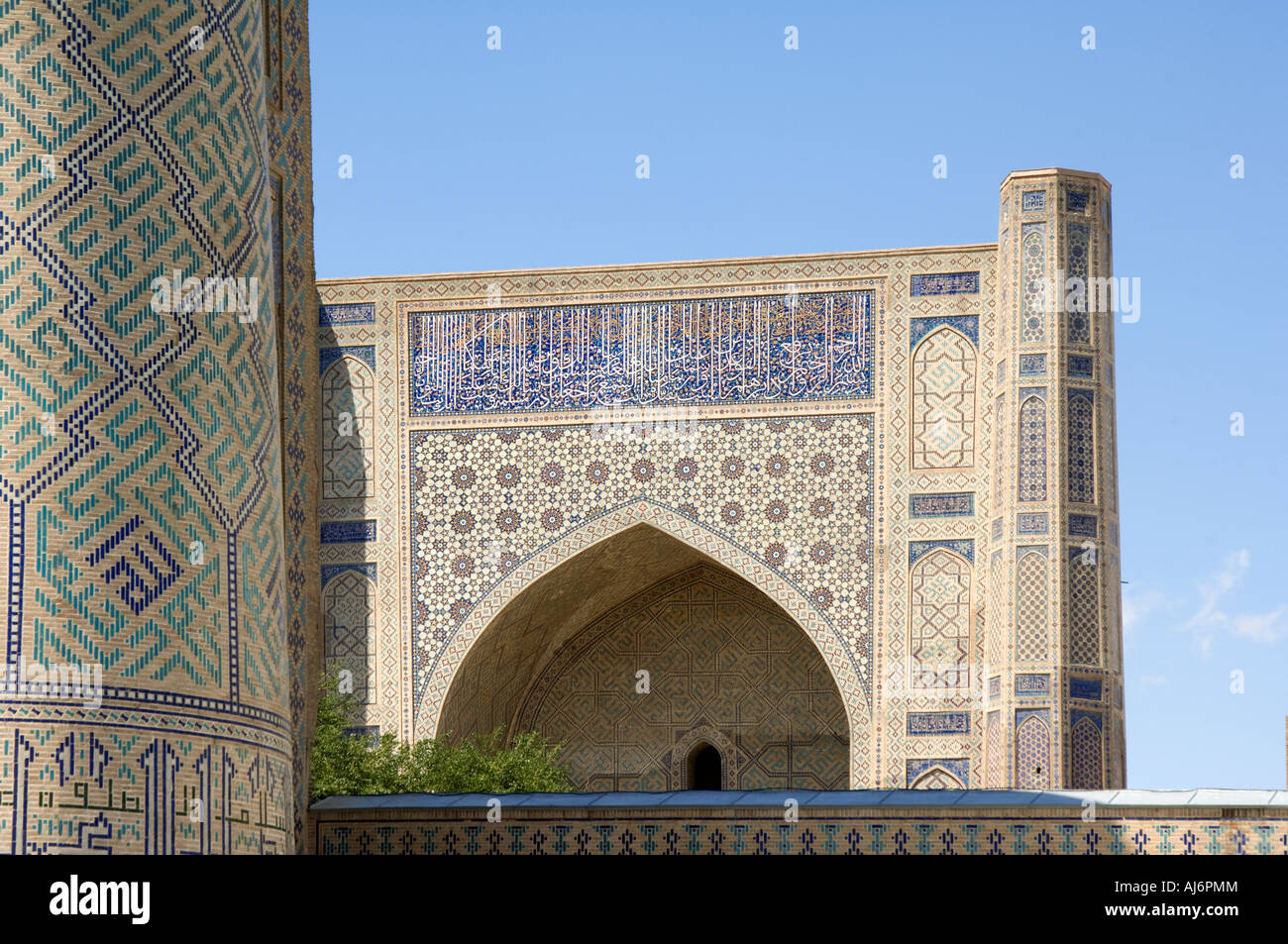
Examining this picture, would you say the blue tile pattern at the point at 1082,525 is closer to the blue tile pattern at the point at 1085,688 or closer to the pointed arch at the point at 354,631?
the blue tile pattern at the point at 1085,688

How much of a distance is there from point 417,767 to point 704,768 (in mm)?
3370

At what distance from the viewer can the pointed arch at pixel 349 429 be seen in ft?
50.0

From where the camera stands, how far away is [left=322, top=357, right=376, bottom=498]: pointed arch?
15.2 m

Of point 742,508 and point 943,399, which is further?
point 742,508

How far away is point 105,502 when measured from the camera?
566cm

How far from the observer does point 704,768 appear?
16.1 m

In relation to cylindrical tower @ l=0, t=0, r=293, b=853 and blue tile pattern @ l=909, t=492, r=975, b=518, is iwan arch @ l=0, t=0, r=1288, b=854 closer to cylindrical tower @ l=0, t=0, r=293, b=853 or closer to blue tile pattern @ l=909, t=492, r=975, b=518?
blue tile pattern @ l=909, t=492, r=975, b=518

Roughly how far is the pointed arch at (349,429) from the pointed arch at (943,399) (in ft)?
12.2

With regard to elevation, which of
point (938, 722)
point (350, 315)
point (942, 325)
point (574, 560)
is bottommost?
point (938, 722)

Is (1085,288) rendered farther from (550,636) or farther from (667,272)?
(550,636)

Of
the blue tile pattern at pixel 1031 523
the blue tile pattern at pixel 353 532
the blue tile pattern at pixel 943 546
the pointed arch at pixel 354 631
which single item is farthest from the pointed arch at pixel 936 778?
the blue tile pattern at pixel 353 532

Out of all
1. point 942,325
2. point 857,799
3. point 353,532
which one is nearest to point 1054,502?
point 942,325

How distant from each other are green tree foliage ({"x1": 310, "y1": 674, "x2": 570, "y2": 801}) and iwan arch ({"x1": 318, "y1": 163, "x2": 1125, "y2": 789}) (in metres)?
1.24

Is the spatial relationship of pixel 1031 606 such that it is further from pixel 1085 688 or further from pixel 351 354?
pixel 351 354
